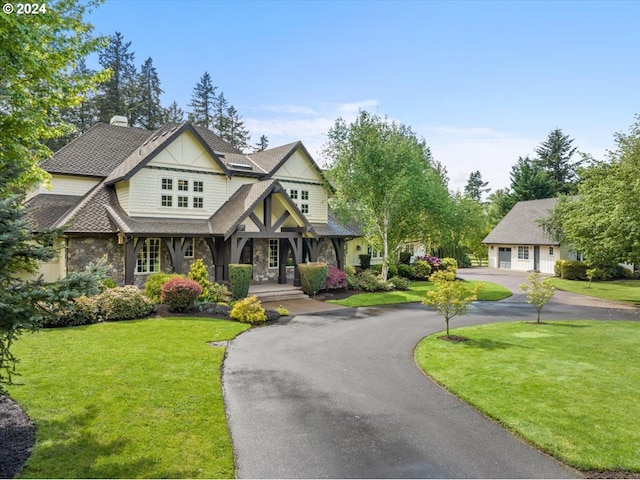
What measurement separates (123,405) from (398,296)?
16.9 meters

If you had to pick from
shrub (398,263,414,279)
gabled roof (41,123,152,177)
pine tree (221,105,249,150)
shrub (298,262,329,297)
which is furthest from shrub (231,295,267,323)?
pine tree (221,105,249,150)

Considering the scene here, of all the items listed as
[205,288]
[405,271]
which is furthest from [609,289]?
[205,288]

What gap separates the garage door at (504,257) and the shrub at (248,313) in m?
34.9

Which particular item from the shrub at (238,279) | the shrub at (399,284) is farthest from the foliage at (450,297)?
the shrub at (399,284)

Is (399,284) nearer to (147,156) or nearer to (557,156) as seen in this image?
(147,156)

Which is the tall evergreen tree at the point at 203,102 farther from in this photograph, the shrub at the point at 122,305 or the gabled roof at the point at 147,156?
the shrub at the point at 122,305

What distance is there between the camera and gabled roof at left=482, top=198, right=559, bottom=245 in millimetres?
37906

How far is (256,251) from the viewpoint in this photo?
23.1 metres

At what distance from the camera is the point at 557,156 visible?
183 feet

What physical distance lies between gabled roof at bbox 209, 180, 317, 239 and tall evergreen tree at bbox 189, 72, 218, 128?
1584 inches

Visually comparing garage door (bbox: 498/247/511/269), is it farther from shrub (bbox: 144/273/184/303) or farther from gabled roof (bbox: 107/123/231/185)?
shrub (bbox: 144/273/184/303)

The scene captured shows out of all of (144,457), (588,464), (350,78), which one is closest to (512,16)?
(350,78)

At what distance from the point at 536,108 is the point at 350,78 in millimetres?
7427

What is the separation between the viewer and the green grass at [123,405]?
5.02 metres
